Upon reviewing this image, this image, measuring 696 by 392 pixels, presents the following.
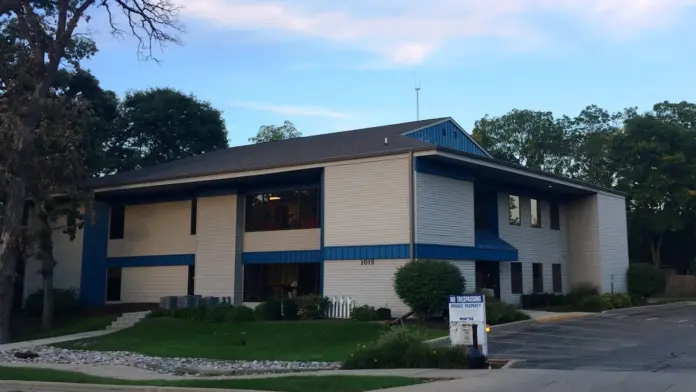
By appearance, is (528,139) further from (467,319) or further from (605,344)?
(467,319)

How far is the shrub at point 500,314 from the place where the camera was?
26391 millimetres

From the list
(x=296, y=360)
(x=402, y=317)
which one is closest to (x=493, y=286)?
(x=402, y=317)

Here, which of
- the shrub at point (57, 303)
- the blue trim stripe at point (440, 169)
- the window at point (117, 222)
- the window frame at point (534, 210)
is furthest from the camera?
the window at point (117, 222)

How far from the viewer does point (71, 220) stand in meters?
33.2

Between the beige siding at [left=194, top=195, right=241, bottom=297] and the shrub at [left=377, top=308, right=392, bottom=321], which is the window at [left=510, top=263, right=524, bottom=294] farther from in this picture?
the beige siding at [left=194, top=195, right=241, bottom=297]

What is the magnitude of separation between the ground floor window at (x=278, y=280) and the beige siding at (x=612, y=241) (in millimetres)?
15857

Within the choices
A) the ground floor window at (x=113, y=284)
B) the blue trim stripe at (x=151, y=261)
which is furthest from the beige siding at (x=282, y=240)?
the ground floor window at (x=113, y=284)

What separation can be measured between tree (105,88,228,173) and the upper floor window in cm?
2753

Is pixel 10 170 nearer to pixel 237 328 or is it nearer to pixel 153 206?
pixel 153 206

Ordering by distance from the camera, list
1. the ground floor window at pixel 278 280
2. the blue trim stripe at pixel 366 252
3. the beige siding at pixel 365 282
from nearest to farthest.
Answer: the blue trim stripe at pixel 366 252
the beige siding at pixel 365 282
the ground floor window at pixel 278 280

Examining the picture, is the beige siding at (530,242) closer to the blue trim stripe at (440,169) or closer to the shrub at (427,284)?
the blue trim stripe at (440,169)

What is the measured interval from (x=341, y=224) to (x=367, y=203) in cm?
145

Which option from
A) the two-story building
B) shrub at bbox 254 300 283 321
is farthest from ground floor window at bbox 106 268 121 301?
shrub at bbox 254 300 283 321

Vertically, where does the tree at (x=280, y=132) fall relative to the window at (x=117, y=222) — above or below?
above
